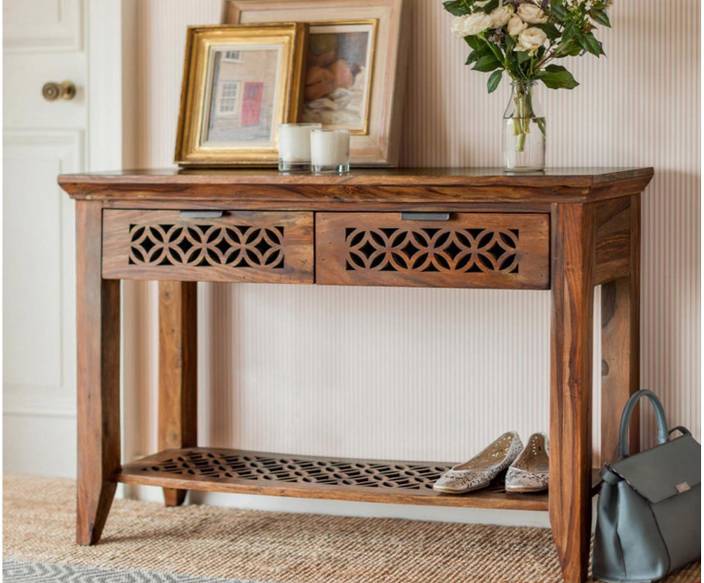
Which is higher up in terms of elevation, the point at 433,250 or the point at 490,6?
the point at 490,6

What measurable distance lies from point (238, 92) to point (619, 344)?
101cm

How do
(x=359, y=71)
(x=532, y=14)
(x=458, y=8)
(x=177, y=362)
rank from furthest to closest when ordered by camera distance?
(x=177, y=362), (x=359, y=71), (x=458, y=8), (x=532, y=14)

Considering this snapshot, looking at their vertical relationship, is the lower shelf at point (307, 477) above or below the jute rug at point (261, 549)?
above

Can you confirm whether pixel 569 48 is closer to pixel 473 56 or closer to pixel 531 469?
pixel 473 56

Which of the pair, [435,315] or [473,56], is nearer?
[473,56]

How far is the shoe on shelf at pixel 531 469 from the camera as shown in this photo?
2305 mm

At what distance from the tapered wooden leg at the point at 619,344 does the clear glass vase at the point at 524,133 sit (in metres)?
0.27

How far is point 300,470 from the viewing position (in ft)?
8.33

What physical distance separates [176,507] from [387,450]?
53 cm

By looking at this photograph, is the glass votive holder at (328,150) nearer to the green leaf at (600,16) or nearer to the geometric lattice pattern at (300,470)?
the green leaf at (600,16)

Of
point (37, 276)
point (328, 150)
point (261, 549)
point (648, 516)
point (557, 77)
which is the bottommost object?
point (261, 549)

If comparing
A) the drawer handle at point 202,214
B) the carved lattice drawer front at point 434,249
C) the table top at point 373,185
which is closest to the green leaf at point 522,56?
the table top at point 373,185

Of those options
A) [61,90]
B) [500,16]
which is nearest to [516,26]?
[500,16]

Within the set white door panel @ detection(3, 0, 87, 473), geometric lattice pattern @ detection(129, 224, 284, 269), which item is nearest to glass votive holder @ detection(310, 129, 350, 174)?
geometric lattice pattern @ detection(129, 224, 284, 269)
